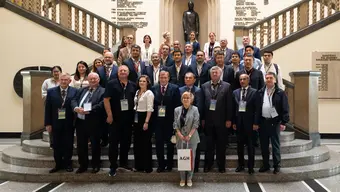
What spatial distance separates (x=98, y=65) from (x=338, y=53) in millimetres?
6617

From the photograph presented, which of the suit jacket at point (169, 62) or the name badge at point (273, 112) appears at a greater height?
the suit jacket at point (169, 62)

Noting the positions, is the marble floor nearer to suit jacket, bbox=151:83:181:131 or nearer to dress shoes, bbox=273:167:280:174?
dress shoes, bbox=273:167:280:174

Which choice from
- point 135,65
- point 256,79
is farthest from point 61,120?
point 256,79

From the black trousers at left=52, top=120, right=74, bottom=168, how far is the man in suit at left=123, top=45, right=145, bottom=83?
1.30 m

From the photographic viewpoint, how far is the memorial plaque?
955 centimetres

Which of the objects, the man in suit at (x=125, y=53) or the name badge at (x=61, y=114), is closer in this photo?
the name badge at (x=61, y=114)

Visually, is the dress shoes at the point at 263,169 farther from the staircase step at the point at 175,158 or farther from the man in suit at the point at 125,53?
the man in suit at the point at 125,53

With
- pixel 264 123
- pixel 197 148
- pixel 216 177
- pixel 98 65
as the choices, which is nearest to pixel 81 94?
pixel 98 65

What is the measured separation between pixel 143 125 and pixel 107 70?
4.15 feet

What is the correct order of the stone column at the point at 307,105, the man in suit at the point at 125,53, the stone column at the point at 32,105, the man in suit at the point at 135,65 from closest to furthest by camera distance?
the man in suit at the point at 135,65
the man in suit at the point at 125,53
the stone column at the point at 307,105
the stone column at the point at 32,105

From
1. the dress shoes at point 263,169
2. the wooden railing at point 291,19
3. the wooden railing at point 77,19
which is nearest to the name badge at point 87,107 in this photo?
the dress shoes at point 263,169

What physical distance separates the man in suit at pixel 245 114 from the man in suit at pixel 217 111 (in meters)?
0.14

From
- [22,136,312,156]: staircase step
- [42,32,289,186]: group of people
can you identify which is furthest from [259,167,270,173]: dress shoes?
[22,136,312,156]: staircase step

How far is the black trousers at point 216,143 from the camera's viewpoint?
5453 millimetres
